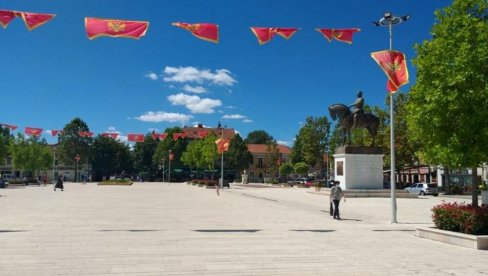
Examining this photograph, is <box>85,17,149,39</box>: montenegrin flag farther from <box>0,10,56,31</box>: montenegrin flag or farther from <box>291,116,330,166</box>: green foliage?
<box>291,116,330,166</box>: green foliage

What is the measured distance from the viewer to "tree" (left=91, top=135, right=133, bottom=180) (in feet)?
416

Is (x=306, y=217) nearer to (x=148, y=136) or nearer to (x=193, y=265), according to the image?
(x=193, y=265)

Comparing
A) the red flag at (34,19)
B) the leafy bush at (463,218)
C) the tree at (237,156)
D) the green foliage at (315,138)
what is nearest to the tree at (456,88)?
the leafy bush at (463,218)

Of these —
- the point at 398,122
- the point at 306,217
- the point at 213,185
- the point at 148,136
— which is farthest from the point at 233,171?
the point at 306,217

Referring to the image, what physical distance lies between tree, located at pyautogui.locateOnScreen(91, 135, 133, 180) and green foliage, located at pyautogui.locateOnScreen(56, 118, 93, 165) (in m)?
2.30

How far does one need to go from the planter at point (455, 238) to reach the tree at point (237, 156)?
97112mm

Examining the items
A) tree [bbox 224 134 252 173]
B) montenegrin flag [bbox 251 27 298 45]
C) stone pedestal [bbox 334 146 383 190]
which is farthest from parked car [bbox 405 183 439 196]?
tree [bbox 224 134 252 173]

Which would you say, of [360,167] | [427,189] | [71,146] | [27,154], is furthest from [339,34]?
[71,146]

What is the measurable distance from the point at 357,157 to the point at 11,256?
31651 mm

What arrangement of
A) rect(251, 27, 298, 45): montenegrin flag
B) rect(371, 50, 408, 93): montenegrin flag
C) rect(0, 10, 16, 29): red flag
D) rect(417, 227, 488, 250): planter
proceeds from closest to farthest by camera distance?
rect(417, 227, 488, 250): planter
rect(0, 10, 16, 29): red flag
rect(251, 27, 298, 45): montenegrin flag
rect(371, 50, 408, 93): montenegrin flag

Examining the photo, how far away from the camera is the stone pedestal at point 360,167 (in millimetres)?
38688

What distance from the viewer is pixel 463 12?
49.1ft

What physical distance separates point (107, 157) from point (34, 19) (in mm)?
116667

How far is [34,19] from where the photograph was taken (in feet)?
52.0
